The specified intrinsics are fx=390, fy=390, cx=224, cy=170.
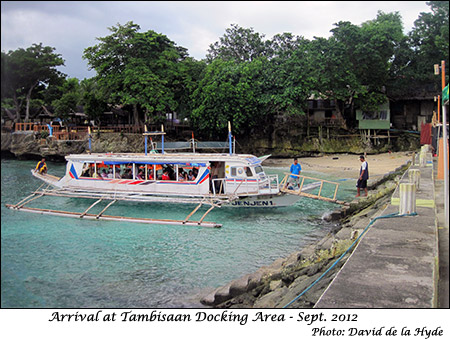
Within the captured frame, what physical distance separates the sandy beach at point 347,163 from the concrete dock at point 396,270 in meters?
18.3

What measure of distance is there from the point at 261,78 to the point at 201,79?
5.34 meters

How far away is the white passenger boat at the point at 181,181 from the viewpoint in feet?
51.0

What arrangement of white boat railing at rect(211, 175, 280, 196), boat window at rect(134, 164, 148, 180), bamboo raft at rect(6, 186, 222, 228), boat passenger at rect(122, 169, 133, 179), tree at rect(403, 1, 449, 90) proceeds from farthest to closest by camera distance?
tree at rect(403, 1, 449, 90)
boat passenger at rect(122, 169, 133, 179)
boat window at rect(134, 164, 148, 180)
white boat railing at rect(211, 175, 280, 196)
bamboo raft at rect(6, 186, 222, 228)

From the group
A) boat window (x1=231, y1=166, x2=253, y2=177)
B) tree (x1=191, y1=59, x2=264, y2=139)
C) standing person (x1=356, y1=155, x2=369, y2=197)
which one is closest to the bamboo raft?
boat window (x1=231, y1=166, x2=253, y2=177)

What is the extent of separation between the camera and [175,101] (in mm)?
32750

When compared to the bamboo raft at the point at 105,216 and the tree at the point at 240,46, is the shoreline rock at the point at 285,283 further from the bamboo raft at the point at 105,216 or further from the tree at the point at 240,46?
the tree at the point at 240,46

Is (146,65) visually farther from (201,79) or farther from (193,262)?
(193,262)

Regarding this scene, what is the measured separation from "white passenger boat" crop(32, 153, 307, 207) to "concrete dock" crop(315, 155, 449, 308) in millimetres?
7601

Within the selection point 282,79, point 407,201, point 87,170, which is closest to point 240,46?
point 282,79

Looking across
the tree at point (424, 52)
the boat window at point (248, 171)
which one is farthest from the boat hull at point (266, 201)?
the tree at point (424, 52)

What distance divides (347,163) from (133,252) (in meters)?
24.3

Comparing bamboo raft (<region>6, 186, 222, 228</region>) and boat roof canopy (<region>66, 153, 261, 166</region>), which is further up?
boat roof canopy (<region>66, 153, 261, 166</region>)

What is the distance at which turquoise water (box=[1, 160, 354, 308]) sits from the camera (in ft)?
21.3

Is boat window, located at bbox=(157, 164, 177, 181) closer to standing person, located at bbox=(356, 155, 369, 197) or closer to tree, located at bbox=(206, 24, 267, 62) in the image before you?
standing person, located at bbox=(356, 155, 369, 197)
